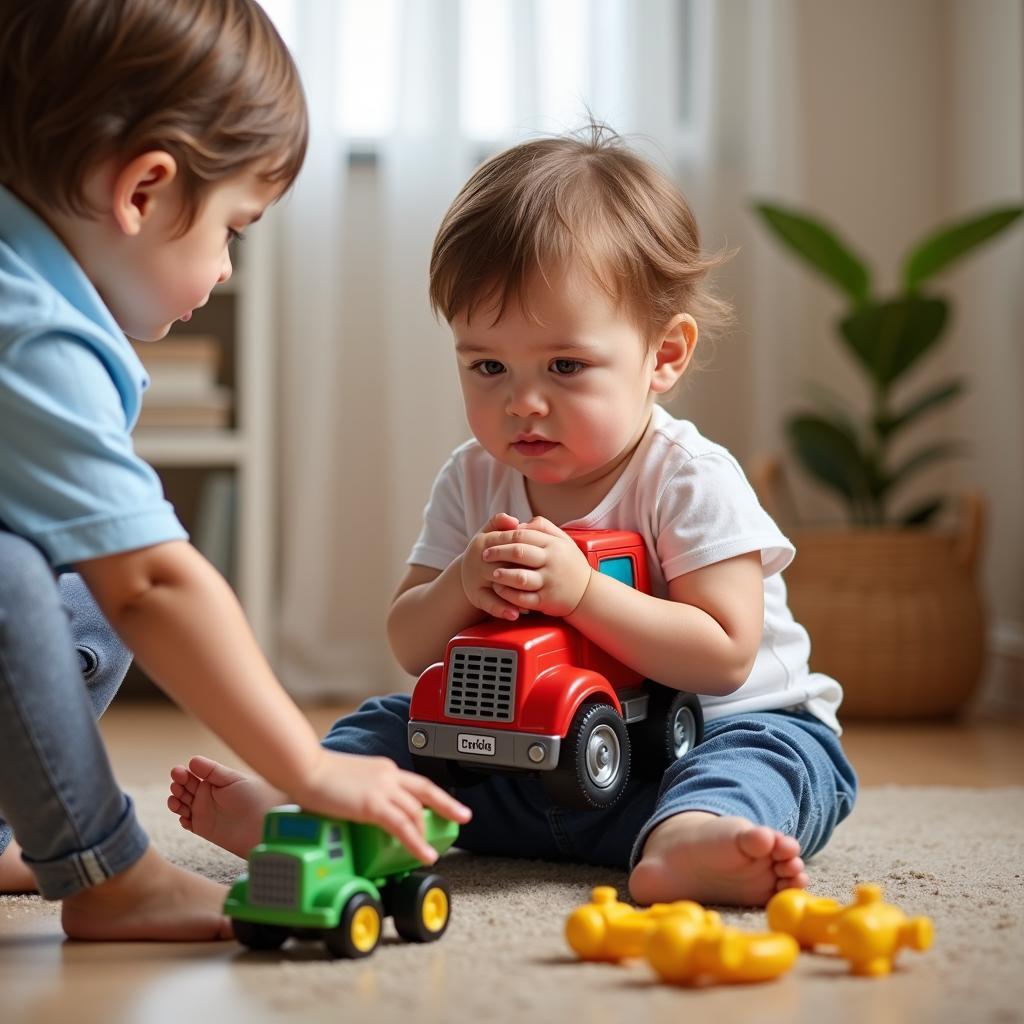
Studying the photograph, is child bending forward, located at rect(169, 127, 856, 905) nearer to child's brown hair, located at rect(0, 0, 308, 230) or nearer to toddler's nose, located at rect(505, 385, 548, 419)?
toddler's nose, located at rect(505, 385, 548, 419)

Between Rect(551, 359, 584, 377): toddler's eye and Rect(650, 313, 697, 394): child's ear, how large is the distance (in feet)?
0.35

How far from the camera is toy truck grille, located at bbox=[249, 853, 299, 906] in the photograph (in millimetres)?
864

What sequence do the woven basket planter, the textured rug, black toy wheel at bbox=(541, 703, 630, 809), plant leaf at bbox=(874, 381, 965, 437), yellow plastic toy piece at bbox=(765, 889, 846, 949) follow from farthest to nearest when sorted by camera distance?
plant leaf at bbox=(874, 381, 965, 437), the woven basket planter, black toy wheel at bbox=(541, 703, 630, 809), yellow plastic toy piece at bbox=(765, 889, 846, 949), the textured rug

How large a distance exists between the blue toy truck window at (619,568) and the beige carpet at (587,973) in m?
0.24

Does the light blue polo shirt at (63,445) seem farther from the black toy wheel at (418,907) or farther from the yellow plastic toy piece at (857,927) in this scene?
the yellow plastic toy piece at (857,927)

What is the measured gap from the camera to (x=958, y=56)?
2.78 m

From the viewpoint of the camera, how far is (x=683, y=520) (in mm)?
1217

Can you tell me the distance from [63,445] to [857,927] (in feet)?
1.85

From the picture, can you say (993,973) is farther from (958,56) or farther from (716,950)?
(958,56)

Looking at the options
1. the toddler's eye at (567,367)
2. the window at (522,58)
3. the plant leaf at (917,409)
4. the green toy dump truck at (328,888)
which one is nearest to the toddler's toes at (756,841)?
the green toy dump truck at (328,888)

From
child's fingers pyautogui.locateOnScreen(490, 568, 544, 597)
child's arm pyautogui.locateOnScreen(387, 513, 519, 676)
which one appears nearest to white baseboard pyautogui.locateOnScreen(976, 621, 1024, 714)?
child's arm pyautogui.locateOnScreen(387, 513, 519, 676)

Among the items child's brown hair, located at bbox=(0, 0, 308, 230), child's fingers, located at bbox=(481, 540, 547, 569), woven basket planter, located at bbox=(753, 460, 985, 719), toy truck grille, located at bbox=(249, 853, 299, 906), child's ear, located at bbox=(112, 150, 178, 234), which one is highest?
child's brown hair, located at bbox=(0, 0, 308, 230)

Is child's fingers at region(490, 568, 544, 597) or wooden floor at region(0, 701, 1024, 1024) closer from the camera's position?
wooden floor at region(0, 701, 1024, 1024)

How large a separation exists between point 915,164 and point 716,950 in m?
2.34
